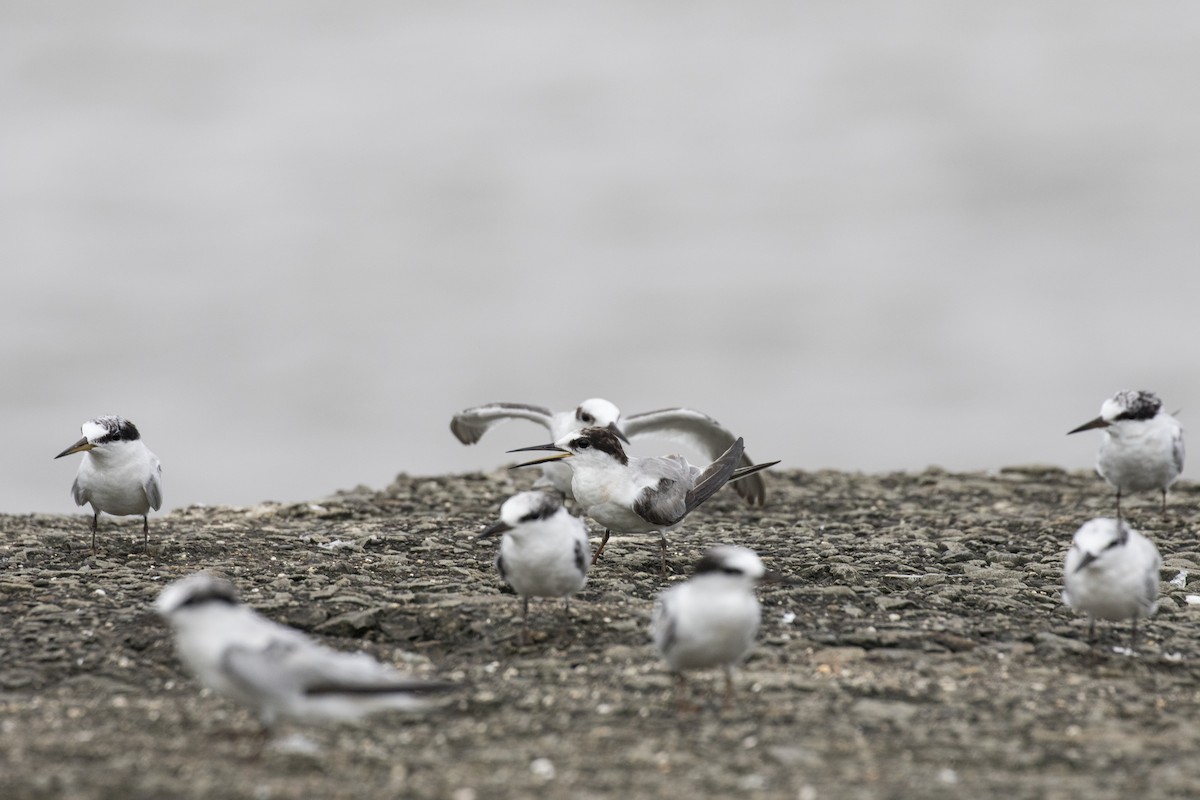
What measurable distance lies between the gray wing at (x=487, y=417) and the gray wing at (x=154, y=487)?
422cm

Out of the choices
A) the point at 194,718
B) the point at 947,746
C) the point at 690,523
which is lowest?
the point at 947,746

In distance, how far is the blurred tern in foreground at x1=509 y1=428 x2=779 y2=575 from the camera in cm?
910

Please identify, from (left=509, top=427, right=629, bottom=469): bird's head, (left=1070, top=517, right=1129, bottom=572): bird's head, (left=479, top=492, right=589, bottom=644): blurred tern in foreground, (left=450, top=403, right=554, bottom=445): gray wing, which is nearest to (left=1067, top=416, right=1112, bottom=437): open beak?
(left=1070, top=517, right=1129, bottom=572): bird's head

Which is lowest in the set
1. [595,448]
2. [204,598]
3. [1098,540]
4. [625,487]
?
[1098,540]

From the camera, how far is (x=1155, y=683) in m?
6.91

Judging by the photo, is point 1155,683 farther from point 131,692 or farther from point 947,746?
point 131,692

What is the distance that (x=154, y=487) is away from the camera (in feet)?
32.9

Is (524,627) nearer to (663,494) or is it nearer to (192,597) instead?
(663,494)

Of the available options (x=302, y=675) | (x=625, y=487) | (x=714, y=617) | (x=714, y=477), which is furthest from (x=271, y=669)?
(x=714, y=477)

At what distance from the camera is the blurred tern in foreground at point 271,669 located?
5.31 meters

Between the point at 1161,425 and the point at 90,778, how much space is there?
27.8ft

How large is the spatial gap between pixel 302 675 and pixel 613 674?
201 centimetres

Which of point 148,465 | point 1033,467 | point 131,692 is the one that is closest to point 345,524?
point 148,465

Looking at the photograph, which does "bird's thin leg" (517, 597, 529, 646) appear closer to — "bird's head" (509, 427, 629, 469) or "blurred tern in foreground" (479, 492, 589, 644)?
"blurred tern in foreground" (479, 492, 589, 644)
